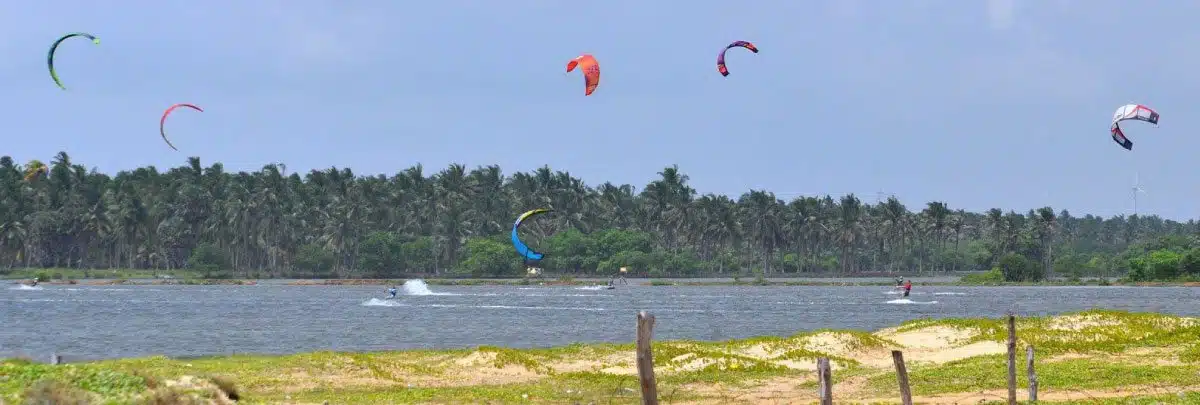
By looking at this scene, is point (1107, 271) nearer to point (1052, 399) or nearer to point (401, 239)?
point (401, 239)

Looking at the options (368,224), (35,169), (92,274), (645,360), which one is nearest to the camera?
(645,360)

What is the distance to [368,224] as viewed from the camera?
181 meters

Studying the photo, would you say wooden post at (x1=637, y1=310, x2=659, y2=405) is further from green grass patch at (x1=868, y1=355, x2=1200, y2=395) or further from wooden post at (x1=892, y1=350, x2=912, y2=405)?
green grass patch at (x1=868, y1=355, x2=1200, y2=395)

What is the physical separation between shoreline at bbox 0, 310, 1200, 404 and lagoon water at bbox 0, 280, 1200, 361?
12.9 meters

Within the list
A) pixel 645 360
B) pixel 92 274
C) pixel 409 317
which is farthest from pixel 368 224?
pixel 645 360

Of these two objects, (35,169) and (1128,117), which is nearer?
(1128,117)

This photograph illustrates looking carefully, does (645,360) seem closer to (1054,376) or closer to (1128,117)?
(1054,376)

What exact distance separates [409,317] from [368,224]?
103m

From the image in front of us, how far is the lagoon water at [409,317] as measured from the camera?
5834 cm

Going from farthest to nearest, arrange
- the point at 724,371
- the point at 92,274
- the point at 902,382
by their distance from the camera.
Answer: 1. the point at 92,274
2. the point at 724,371
3. the point at 902,382

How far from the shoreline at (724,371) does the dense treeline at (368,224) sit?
123827 millimetres

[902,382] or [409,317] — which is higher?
[902,382]

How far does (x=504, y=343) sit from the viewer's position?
188 ft

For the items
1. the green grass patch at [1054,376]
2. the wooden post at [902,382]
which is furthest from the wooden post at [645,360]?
the green grass patch at [1054,376]
